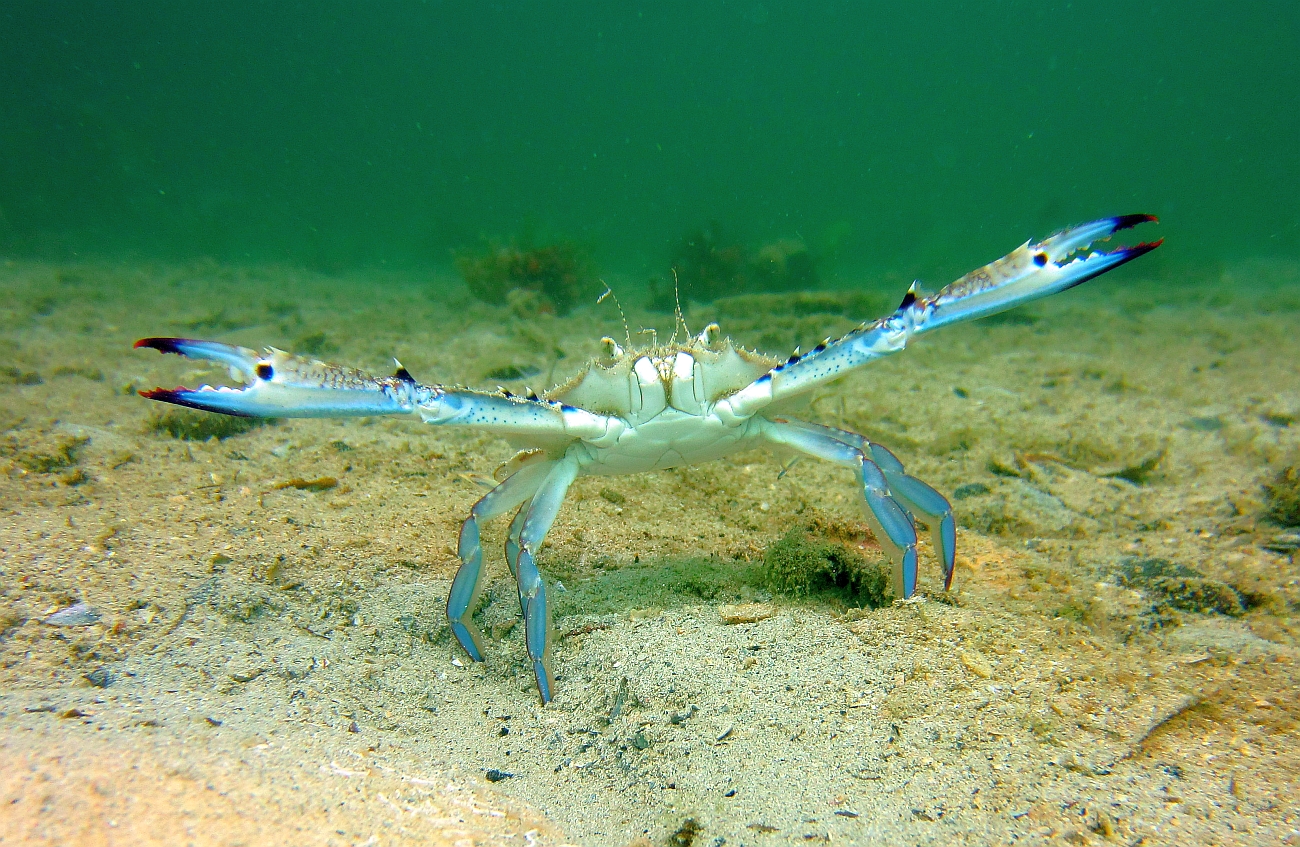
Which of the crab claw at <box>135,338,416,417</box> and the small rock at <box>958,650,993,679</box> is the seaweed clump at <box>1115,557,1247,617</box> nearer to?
the small rock at <box>958,650,993,679</box>

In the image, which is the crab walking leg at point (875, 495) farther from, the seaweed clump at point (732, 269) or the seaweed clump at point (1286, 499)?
the seaweed clump at point (732, 269)

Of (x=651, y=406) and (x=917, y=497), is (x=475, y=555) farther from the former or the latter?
(x=917, y=497)

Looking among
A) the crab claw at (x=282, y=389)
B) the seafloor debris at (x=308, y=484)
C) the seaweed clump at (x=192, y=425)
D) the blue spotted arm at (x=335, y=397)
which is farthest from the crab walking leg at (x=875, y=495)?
the seaweed clump at (x=192, y=425)

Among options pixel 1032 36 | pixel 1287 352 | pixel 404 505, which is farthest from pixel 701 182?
pixel 404 505

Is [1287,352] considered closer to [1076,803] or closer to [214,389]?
[1076,803]

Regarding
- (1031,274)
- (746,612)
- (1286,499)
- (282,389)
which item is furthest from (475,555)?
(1286,499)

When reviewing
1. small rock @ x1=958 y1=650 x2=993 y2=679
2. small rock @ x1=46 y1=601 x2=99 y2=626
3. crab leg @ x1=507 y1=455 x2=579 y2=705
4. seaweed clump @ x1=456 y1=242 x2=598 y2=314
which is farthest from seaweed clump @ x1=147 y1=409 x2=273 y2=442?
seaweed clump @ x1=456 y1=242 x2=598 y2=314

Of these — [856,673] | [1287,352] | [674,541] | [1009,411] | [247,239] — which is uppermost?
[247,239]
